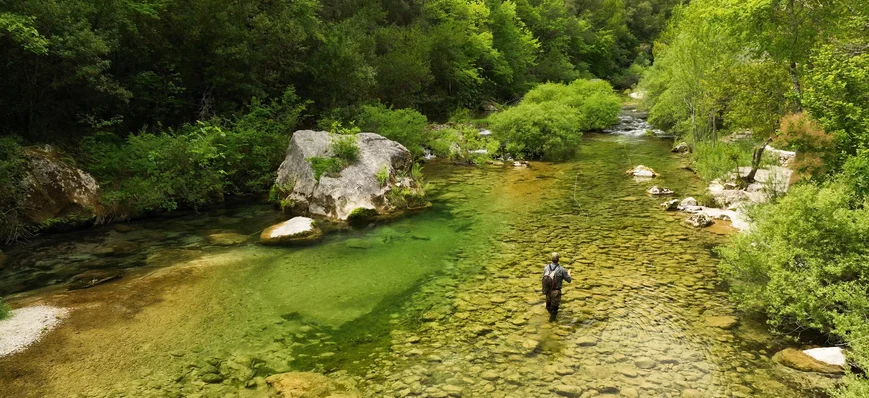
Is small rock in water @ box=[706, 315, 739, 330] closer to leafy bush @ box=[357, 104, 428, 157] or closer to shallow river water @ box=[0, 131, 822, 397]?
shallow river water @ box=[0, 131, 822, 397]

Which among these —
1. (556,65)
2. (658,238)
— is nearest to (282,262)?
(658,238)

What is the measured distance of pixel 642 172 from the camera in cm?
2528

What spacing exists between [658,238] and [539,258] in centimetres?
477

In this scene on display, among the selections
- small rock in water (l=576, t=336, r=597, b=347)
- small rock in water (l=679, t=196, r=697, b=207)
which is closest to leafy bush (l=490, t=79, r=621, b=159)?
small rock in water (l=679, t=196, r=697, b=207)

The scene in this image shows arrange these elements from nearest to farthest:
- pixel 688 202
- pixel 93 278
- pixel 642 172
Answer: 1. pixel 93 278
2. pixel 688 202
3. pixel 642 172

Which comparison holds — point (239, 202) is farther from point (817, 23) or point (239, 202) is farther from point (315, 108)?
point (817, 23)

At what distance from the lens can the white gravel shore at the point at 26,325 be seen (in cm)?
892

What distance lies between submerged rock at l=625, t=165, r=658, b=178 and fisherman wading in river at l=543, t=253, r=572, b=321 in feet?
56.6

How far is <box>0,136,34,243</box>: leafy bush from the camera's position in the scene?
1422cm

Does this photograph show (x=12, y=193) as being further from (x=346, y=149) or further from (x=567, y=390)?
(x=567, y=390)

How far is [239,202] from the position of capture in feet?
69.1

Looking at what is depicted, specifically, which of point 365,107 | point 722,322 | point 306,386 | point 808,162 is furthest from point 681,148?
point 306,386

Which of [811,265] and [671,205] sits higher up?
[811,265]

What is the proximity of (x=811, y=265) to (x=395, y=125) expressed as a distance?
2280 cm
